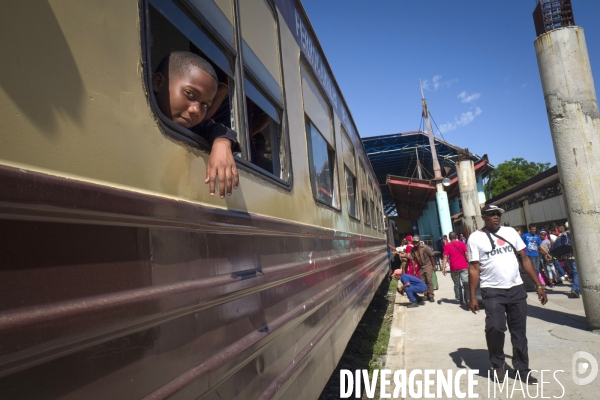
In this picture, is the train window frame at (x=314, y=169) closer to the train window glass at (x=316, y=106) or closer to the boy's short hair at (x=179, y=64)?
the train window glass at (x=316, y=106)

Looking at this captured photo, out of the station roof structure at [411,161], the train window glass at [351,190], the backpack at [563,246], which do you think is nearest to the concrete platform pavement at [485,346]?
the backpack at [563,246]

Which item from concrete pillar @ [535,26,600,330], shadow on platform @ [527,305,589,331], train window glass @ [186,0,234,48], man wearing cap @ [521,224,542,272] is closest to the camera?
train window glass @ [186,0,234,48]

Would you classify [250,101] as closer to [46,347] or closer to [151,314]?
[151,314]

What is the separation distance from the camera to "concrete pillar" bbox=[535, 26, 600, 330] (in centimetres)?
533

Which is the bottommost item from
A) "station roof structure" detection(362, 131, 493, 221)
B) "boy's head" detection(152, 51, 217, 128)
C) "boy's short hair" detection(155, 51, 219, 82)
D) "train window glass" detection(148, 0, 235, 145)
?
"boy's head" detection(152, 51, 217, 128)

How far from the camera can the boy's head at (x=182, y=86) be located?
1.47m

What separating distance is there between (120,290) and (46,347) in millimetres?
233

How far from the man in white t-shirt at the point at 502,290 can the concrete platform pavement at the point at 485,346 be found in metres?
0.23

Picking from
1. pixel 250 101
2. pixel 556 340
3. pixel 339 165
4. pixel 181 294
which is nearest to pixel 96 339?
pixel 181 294

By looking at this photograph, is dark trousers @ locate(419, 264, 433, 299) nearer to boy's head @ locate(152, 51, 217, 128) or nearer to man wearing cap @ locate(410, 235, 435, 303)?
man wearing cap @ locate(410, 235, 435, 303)

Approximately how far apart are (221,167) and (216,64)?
1.73 ft

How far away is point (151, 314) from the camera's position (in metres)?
1.14

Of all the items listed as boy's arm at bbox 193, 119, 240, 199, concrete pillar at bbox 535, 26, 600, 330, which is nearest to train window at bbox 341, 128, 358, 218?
concrete pillar at bbox 535, 26, 600, 330

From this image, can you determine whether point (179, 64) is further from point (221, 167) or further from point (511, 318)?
point (511, 318)
